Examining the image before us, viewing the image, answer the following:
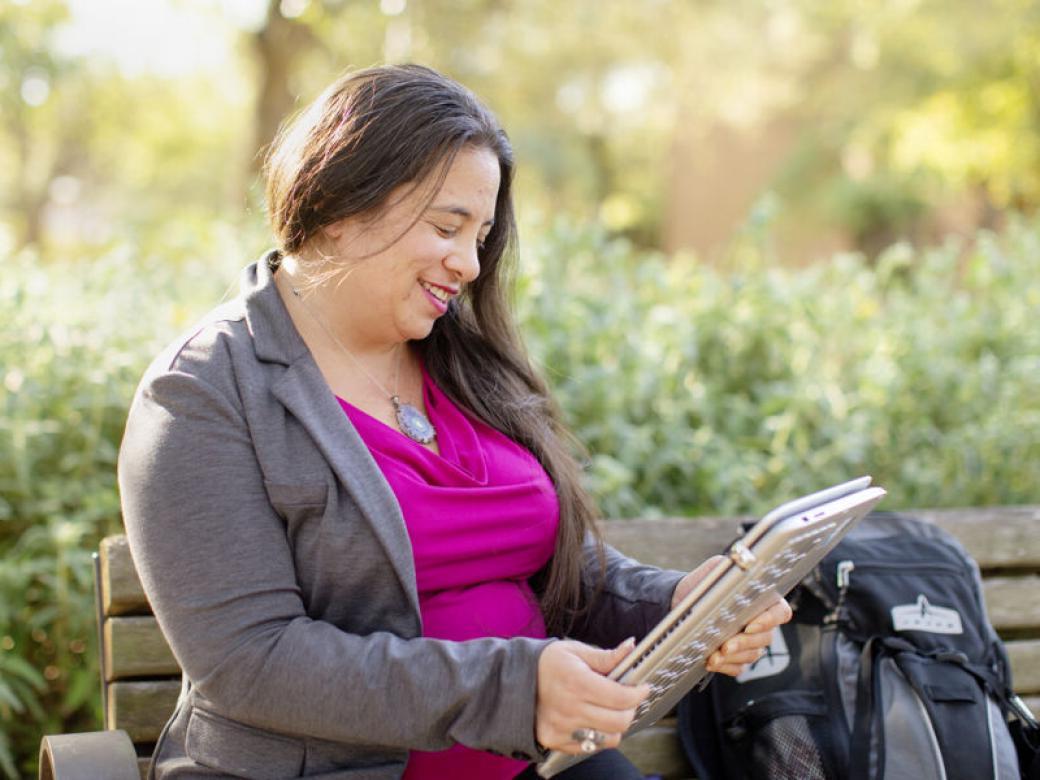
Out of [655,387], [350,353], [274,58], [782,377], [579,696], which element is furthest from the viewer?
[274,58]

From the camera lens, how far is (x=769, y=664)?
2395mm

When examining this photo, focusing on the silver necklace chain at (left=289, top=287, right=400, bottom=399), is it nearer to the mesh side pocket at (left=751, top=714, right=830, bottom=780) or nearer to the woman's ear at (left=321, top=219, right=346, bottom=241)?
the woman's ear at (left=321, top=219, right=346, bottom=241)

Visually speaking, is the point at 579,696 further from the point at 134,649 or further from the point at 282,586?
the point at 134,649

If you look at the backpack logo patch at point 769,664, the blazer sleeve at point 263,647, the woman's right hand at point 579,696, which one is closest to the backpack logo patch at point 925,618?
the backpack logo patch at point 769,664

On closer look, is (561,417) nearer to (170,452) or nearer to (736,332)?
(170,452)

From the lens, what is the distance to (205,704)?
71.5 inches

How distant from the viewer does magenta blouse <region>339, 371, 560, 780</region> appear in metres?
1.94

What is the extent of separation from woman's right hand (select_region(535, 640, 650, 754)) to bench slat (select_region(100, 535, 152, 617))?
88 cm

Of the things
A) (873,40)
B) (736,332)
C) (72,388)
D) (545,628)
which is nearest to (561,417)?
(545,628)

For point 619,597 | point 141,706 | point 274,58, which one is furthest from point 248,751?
point 274,58

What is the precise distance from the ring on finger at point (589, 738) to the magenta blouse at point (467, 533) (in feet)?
0.97

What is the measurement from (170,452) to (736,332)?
2374mm

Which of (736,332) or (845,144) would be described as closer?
(736,332)

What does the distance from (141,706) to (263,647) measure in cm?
70
